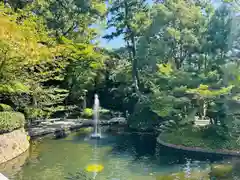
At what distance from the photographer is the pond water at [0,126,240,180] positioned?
8.94 meters

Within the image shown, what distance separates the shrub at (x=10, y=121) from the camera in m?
10.3

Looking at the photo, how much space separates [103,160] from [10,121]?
3.77 m

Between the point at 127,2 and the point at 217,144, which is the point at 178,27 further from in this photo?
the point at 217,144

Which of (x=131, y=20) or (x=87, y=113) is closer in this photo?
(x=131, y=20)

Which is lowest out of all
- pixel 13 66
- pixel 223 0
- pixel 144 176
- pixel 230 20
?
pixel 144 176

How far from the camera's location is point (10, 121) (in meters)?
10.9

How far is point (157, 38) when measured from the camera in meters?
18.2

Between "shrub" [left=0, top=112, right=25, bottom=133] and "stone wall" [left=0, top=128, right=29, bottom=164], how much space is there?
0.20m

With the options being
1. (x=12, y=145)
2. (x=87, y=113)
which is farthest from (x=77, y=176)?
(x=87, y=113)

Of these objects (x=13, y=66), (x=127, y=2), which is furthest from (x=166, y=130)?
(x=127, y=2)

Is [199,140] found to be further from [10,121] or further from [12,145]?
[10,121]

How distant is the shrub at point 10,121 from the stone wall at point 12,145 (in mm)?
197

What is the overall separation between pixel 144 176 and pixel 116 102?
1533 cm

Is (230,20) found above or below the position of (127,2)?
below
